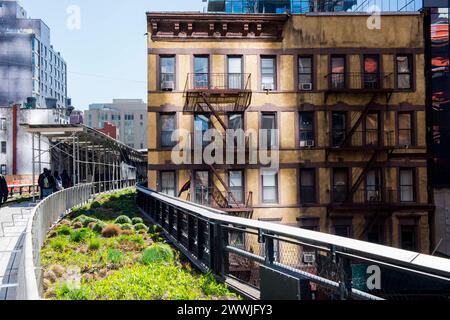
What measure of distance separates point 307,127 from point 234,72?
5.86 metres

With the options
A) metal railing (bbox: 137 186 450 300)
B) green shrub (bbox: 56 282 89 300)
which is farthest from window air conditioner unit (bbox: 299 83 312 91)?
green shrub (bbox: 56 282 89 300)

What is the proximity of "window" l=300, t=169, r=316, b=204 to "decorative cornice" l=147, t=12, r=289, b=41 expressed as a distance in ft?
28.8

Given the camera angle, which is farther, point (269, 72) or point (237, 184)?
point (269, 72)

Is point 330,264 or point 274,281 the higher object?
point 330,264

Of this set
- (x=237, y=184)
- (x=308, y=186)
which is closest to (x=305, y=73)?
(x=308, y=186)

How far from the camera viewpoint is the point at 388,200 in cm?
2914

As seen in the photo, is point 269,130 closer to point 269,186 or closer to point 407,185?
point 269,186

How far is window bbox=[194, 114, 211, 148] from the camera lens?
28.5m

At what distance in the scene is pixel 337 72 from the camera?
96.2 ft

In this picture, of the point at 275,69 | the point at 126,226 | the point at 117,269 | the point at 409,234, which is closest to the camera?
the point at 117,269

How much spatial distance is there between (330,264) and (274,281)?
36.5 inches
